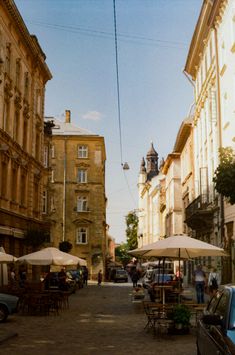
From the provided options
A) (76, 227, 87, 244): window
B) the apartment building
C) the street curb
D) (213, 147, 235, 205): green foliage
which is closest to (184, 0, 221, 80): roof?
the apartment building

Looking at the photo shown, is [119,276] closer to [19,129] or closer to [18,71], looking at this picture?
[19,129]

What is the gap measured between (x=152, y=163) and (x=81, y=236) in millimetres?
82191

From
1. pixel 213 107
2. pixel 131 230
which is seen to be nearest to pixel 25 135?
pixel 213 107

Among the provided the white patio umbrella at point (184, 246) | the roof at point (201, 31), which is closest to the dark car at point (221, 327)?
the white patio umbrella at point (184, 246)

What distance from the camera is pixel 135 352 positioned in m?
11.3

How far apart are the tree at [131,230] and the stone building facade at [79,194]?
59.0 meters

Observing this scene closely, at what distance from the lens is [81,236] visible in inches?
2335

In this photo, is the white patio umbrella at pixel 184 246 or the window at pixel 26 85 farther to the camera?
the window at pixel 26 85

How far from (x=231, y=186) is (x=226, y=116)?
1302 cm

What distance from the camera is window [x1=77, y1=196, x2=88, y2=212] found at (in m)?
60.2

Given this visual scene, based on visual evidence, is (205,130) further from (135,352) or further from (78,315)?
(135,352)

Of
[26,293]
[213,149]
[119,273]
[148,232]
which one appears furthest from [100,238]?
[148,232]

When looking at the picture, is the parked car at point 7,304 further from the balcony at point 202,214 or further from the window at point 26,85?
the window at point 26,85

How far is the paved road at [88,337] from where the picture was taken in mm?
11516
